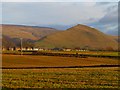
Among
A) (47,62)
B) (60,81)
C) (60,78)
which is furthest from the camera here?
(47,62)

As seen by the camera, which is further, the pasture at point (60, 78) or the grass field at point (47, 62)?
the grass field at point (47, 62)

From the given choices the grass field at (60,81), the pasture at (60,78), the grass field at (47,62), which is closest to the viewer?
the grass field at (60,81)

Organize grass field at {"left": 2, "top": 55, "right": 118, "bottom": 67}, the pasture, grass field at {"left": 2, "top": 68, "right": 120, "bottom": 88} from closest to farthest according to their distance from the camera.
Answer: grass field at {"left": 2, "top": 68, "right": 120, "bottom": 88} → the pasture → grass field at {"left": 2, "top": 55, "right": 118, "bottom": 67}

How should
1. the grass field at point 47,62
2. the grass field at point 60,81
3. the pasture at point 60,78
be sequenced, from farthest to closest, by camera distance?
the grass field at point 47,62 < the pasture at point 60,78 < the grass field at point 60,81

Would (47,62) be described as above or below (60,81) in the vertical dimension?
A: above

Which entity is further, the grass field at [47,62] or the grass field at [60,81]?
the grass field at [47,62]

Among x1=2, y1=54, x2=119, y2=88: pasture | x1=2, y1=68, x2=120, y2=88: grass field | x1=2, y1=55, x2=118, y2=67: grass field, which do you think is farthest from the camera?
x1=2, y1=55, x2=118, y2=67: grass field

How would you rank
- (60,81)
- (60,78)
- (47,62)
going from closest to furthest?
(60,81), (60,78), (47,62)

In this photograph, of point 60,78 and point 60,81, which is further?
point 60,78

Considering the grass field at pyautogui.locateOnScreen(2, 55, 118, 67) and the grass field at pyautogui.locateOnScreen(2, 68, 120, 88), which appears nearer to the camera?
the grass field at pyautogui.locateOnScreen(2, 68, 120, 88)

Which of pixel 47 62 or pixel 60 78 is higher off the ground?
pixel 47 62

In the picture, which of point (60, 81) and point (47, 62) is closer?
point (60, 81)

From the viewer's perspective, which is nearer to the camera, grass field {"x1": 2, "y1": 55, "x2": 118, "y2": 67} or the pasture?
the pasture

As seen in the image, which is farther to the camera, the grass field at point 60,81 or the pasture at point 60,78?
the pasture at point 60,78
